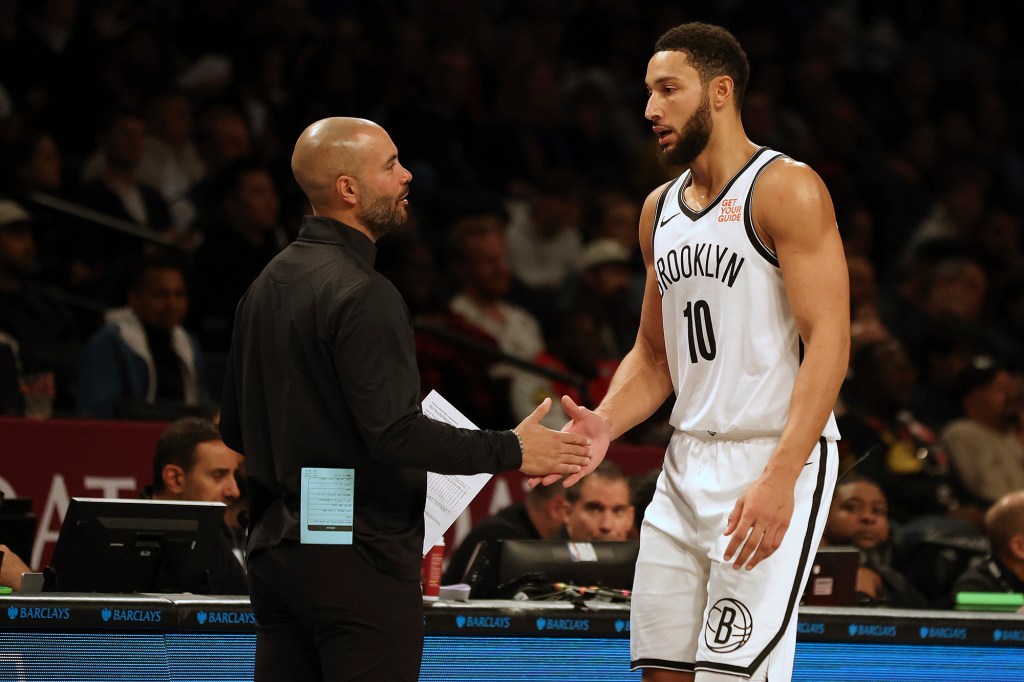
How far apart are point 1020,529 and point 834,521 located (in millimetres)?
960

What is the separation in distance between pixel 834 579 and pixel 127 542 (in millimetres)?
2607

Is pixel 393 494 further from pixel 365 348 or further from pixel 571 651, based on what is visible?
pixel 571 651

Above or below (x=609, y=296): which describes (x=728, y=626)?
below

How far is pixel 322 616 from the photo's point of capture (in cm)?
355

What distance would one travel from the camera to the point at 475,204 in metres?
9.94

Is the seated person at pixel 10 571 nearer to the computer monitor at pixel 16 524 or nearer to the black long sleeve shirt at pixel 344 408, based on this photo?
the computer monitor at pixel 16 524

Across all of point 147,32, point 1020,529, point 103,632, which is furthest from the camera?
point 147,32

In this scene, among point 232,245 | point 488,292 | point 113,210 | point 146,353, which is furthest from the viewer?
point 488,292

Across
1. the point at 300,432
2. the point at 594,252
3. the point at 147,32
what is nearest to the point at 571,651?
the point at 300,432

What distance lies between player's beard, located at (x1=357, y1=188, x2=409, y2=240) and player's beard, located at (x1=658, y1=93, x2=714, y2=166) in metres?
0.71

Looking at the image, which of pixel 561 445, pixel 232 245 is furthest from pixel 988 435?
pixel 561 445

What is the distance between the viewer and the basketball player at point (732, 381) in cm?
362

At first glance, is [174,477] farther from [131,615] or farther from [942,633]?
[942,633]

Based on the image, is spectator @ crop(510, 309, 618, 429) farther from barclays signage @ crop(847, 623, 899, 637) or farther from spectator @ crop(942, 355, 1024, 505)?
barclays signage @ crop(847, 623, 899, 637)
